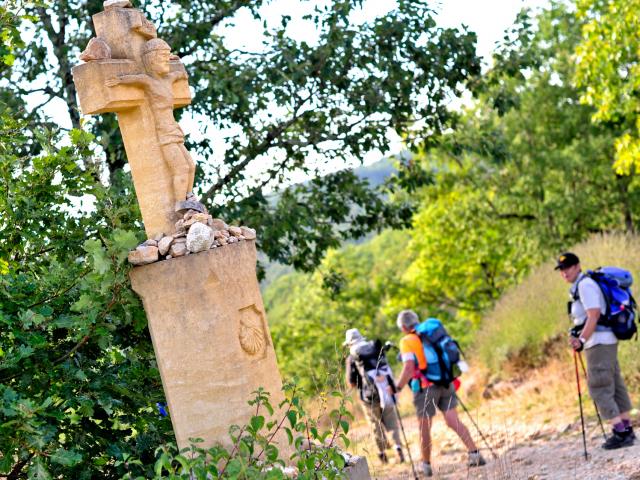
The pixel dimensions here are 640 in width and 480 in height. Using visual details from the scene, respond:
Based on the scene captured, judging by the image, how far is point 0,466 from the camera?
538 cm

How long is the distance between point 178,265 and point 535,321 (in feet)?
34.7

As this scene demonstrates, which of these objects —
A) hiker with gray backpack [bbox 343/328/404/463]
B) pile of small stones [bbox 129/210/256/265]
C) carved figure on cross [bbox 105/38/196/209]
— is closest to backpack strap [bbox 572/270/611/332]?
hiker with gray backpack [bbox 343/328/404/463]

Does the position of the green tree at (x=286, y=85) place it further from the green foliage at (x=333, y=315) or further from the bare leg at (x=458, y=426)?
the green foliage at (x=333, y=315)

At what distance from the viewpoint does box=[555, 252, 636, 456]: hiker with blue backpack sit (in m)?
8.30

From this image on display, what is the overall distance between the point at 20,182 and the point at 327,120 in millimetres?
5591

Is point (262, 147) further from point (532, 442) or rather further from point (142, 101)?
point (142, 101)

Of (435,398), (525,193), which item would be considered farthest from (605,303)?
(525,193)

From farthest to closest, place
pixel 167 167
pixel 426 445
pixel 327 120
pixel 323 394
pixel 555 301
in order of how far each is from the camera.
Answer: pixel 555 301 → pixel 327 120 → pixel 426 445 → pixel 167 167 → pixel 323 394

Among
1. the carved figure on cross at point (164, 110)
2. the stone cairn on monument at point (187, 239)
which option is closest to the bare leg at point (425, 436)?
the stone cairn on monument at point (187, 239)

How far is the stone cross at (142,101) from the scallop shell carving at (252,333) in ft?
2.47

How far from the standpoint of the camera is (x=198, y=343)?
5.65 m

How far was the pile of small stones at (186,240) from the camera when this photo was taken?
5668 mm

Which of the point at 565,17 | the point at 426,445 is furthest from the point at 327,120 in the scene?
the point at 565,17

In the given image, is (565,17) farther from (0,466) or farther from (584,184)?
(0,466)
